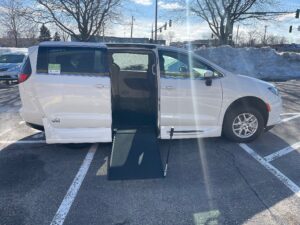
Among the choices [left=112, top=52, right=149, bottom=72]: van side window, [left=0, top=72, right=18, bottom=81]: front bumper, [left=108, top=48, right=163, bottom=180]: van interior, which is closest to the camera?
[left=108, top=48, right=163, bottom=180]: van interior

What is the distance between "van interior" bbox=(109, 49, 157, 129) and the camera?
536 cm

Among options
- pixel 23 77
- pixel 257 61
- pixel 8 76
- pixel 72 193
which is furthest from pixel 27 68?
pixel 257 61

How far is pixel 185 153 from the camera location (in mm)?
4996

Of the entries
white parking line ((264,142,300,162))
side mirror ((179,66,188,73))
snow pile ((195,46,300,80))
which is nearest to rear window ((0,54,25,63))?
side mirror ((179,66,188,73))

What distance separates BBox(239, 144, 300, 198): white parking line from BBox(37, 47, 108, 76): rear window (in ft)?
9.44

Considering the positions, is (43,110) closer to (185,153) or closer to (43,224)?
→ (43,224)

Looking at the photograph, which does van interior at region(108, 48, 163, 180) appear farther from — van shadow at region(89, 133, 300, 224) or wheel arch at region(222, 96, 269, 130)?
wheel arch at region(222, 96, 269, 130)

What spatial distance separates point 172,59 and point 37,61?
2273 millimetres

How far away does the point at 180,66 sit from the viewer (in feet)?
16.3

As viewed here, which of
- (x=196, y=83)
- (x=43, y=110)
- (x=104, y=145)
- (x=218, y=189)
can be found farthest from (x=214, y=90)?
(x=43, y=110)

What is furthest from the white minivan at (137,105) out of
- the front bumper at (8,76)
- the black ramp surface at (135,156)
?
the front bumper at (8,76)

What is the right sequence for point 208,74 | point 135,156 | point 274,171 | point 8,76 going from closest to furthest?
point 274,171 < point 135,156 < point 208,74 < point 8,76

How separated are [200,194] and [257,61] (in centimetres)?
1954

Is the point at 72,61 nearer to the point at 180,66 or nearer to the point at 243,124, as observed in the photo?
the point at 180,66
